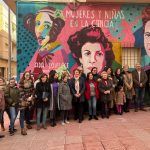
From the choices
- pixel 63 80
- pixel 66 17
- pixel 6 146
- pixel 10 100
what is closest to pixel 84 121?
pixel 63 80

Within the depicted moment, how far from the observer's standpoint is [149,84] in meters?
14.1

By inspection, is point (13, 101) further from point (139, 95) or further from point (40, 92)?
point (139, 95)

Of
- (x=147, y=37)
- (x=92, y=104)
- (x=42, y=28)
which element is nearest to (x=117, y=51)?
(x=147, y=37)

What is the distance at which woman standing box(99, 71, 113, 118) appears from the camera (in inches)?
494

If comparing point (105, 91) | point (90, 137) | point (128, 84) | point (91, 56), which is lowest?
point (90, 137)

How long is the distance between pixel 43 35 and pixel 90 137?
19.3 ft

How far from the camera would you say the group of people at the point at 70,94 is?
10766mm

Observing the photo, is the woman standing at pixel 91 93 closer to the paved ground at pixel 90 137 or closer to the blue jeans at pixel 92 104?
the blue jeans at pixel 92 104

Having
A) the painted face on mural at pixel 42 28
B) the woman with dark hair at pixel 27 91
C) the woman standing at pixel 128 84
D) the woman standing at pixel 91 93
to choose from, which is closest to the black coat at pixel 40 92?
the woman with dark hair at pixel 27 91

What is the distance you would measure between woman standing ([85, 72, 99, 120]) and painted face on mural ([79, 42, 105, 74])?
1726 millimetres

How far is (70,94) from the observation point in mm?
12086

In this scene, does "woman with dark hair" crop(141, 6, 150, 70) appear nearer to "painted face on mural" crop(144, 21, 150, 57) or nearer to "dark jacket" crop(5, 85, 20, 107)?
A: "painted face on mural" crop(144, 21, 150, 57)

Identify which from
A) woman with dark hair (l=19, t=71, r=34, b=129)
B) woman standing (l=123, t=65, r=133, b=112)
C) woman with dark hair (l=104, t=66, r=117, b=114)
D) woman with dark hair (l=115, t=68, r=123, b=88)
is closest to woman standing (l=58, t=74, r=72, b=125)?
woman with dark hair (l=19, t=71, r=34, b=129)

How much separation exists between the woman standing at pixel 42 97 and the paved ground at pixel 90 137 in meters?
0.49
